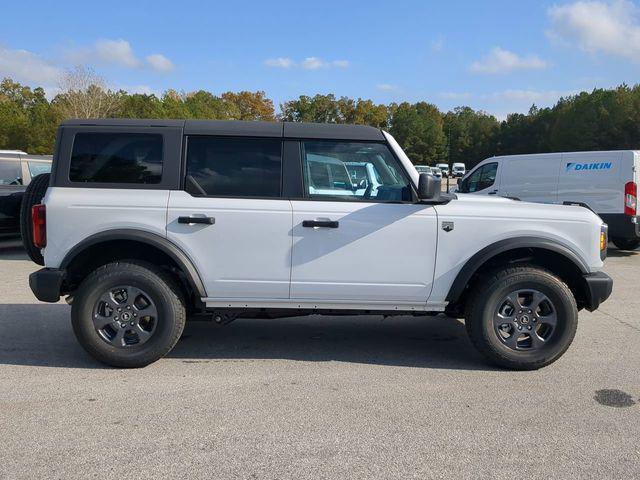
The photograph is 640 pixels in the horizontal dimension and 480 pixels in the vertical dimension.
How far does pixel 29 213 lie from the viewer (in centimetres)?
462

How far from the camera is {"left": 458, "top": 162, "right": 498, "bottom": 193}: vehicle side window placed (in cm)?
1305

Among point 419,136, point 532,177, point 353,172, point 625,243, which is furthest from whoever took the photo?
point 419,136

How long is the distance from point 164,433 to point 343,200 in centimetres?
215

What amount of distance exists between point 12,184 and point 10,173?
8.9 inches

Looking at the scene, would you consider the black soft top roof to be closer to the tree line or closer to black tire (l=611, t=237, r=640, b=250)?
black tire (l=611, t=237, r=640, b=250)

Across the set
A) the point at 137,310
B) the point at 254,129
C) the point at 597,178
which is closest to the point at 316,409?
the point at 137,310

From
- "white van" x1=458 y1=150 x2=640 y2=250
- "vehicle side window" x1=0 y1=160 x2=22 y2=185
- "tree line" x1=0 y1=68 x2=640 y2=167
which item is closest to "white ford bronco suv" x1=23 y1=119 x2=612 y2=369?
"white van" x1=458 y1=150 x2=640 y2=250

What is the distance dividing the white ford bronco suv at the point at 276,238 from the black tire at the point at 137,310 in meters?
0.01

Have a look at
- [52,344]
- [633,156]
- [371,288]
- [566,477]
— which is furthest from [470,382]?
[633,156]

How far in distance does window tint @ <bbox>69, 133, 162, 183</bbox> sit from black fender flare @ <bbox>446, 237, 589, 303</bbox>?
255 centimetres

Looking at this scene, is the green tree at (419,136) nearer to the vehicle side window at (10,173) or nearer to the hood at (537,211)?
the vehicle side window at (10,173)

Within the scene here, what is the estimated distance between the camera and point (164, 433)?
3.31m

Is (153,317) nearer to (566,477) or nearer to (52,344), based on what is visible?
(52,344)

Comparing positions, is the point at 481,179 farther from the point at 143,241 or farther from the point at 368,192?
the point at 143,241
